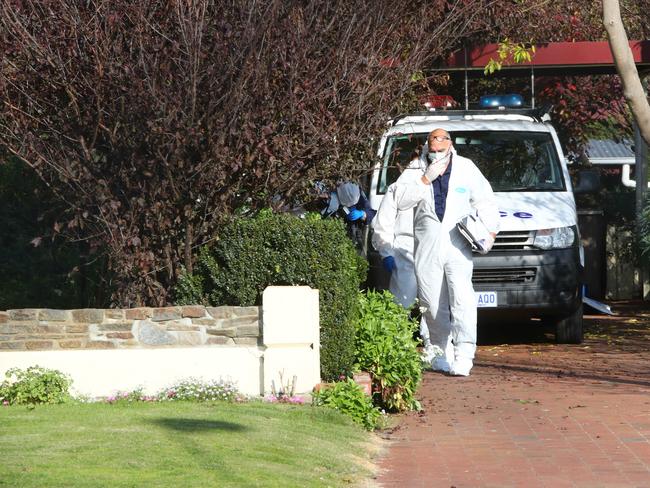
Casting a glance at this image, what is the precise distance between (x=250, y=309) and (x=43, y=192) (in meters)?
2.79

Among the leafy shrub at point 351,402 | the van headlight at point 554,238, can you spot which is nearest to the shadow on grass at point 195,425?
the leafy shrub at point 351,402

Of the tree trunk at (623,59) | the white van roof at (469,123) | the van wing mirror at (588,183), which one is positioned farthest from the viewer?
the van wing mirror at (588,183)

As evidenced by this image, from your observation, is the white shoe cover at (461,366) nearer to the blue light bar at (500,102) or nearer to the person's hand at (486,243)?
the person's hand at (486,243)

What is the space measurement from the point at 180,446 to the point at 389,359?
244 cm

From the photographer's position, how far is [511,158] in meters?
13.2

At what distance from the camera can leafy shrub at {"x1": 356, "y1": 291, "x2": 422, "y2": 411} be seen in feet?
30.0

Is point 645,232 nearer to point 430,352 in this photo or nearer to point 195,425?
point 430,352

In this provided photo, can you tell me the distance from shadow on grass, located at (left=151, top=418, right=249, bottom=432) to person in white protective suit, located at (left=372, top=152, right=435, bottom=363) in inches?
134

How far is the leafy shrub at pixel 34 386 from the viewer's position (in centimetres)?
863

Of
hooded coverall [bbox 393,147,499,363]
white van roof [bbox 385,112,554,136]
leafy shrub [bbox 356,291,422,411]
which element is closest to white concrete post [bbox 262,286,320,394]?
leafy shrub [bbox 356,291,422,411]

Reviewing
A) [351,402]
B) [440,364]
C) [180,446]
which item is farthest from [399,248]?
[180,446]

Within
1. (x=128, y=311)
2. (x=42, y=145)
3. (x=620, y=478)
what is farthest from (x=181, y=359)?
(x=620, y=478)

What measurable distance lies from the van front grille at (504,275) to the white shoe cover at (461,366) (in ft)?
5.41

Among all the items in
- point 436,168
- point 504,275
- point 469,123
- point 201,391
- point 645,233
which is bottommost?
point 201,391
